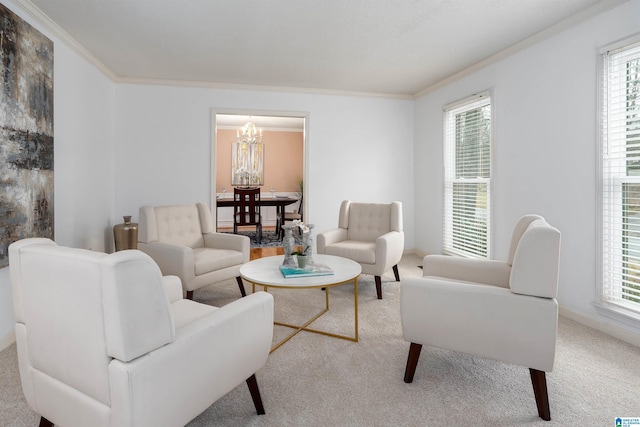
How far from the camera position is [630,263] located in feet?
8.92

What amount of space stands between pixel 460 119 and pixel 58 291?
185 inches

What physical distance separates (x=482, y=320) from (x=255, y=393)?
116 cm

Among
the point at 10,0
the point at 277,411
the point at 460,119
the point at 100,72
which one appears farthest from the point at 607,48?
the point at 100,72

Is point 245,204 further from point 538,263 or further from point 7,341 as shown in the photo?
point 538,263

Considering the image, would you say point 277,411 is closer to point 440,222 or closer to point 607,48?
point 607,48

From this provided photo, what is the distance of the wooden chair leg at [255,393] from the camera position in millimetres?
1751

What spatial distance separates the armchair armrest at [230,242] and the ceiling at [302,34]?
1.93m

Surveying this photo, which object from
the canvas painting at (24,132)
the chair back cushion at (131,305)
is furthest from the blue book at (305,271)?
the canvas painting at (24,132)

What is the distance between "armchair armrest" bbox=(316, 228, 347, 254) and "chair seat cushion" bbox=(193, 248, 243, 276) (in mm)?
837

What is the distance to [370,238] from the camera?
4254 mm

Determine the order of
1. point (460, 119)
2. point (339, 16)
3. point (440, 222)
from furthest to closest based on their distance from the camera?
point (440, 222) → point (460, 119) → point (339, 16)

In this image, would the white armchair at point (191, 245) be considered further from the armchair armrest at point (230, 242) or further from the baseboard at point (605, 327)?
the baseboard at point (605, 327)

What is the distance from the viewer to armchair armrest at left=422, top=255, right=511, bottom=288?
2553mm

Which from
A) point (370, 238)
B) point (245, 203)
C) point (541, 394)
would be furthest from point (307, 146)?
point (541, 394)
